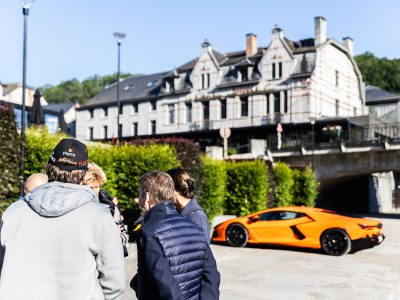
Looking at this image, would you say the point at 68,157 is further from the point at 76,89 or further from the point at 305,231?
the point at 76,89

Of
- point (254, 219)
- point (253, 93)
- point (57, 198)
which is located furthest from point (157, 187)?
point (253, 93)

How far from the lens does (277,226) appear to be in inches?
565

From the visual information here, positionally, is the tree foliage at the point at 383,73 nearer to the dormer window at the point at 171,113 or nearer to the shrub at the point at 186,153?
the dormer window at the point at 171,113

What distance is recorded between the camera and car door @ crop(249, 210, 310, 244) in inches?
557

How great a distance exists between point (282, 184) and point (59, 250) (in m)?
22.6

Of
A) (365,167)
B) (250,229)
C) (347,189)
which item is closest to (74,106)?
(347,189)

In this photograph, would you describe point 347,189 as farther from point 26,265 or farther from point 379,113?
point 26,265

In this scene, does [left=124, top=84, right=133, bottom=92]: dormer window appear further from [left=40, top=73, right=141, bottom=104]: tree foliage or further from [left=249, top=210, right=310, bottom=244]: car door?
[left=249, top=210, right=310, bottom=244]: car door

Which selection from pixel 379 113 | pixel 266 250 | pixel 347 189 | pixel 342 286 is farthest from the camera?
pixel 379 113

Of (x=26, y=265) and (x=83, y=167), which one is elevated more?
(x=83, y=167)

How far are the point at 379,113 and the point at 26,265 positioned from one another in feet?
187

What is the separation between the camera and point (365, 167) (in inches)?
1409

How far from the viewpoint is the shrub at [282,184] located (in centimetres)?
2452

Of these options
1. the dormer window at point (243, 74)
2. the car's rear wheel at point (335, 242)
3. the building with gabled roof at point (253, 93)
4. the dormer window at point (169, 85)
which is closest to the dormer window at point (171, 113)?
the building with gabled roof at point (253, 93)
